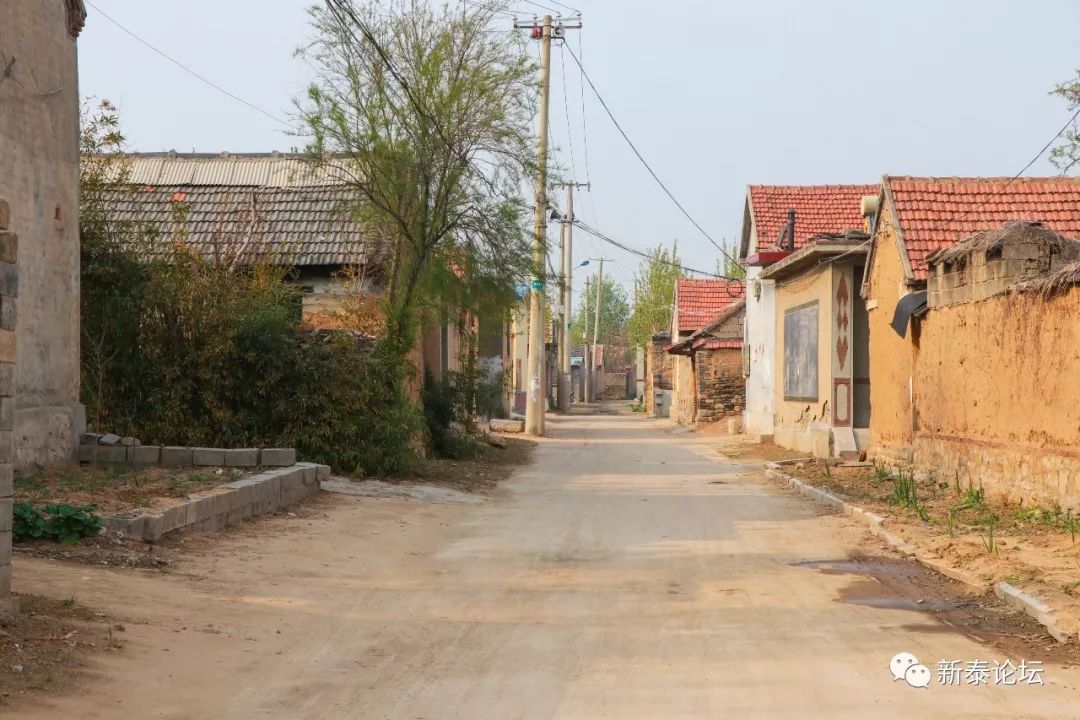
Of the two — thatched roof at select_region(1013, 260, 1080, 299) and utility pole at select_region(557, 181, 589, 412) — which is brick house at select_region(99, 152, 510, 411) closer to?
thatched roof at select_region(1013, 260, 1080, 299)

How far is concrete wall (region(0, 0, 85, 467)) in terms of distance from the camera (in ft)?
43.4

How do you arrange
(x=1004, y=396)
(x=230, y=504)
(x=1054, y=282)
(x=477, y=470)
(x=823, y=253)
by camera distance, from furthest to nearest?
(x=823, y=253), (x=477, y=470), (x=1004, y=396), (x=1054, y=282), (x=230, y=504)

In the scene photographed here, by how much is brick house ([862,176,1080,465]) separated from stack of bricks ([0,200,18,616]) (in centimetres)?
1441

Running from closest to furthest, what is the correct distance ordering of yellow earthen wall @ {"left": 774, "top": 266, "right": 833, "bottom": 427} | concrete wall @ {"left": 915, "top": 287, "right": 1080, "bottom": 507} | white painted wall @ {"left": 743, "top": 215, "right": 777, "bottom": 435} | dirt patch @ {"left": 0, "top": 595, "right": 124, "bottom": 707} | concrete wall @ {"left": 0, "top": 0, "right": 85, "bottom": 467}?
dirt patch @ {"left": 0, "top": 595, "right": 124, "bottom": 707} → concrete wall @ {"left": 915, "top": 287, "right": 1080, "bottom": 507} → concrete wall @ {"left": 0, "top": 0, "right": 85, "bottom": 467} → yellow earthen wall @ {"left": 774, "top": 266, "right": 833, "bottom": 427} → white painted wall @ {"left": 743, "top": 215, "right": 777, "bottom": 435}

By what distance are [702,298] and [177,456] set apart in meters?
39.8

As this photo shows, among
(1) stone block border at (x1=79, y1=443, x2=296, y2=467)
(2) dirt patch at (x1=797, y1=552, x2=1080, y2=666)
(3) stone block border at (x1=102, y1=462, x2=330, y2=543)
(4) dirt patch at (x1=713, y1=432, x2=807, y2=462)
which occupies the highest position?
(1) stone block border at (x1=79, y1=443, x2=296, y2=467)

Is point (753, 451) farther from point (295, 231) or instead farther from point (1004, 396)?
point (1004, 396)

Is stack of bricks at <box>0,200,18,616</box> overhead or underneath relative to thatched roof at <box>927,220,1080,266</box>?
underneath

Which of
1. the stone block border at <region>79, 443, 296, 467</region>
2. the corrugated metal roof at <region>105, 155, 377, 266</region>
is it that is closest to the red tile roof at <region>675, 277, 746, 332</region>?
the corrugated metal roof at <region>105, 155, 377, 266</region>

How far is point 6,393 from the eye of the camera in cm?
697

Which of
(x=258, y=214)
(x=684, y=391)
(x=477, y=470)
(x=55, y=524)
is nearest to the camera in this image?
(x=55, y=524)

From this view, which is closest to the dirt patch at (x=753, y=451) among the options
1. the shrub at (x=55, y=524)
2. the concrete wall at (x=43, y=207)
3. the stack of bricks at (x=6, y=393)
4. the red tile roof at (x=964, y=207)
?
the red tile roof at (x=964, y=207)

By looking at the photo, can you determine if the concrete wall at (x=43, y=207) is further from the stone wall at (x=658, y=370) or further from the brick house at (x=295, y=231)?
the stone wall at (x=658, y=370)

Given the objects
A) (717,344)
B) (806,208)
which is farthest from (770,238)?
(717,344)
